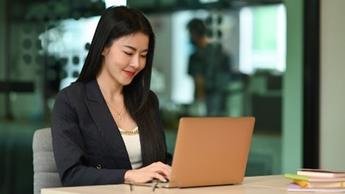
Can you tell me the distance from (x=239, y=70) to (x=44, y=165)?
2262 mm

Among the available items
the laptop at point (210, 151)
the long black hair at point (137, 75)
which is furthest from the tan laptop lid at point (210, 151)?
the long black hair at point (137, 75)

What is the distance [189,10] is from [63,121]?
79.3 inches

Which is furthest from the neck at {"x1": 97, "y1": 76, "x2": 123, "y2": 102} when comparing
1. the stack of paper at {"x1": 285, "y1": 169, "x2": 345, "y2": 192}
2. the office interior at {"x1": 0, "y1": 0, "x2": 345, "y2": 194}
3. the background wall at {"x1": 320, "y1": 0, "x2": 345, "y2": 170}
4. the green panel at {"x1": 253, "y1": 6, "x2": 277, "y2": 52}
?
the background wall at {"x1": 320, "y1": 0, "x2": 345, "y2": 170}

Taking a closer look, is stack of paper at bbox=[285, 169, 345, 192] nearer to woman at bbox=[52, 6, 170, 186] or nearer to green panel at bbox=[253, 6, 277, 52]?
woman at bbox=[52, 6, 170, 186]

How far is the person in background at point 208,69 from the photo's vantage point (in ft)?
15.3

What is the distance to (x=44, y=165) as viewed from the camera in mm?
2787

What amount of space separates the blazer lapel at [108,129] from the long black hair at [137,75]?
103 millimetres

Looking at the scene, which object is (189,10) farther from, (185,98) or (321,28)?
(321,28)

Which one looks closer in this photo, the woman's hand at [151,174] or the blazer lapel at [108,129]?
the woman's hand at [151,174]

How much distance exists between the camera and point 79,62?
416 cm

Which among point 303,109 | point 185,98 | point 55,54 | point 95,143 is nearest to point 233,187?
point 95,143

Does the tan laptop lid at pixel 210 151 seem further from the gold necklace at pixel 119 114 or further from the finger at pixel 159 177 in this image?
the gold necklace at pixel 119 114

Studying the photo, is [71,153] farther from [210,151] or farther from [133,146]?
[210,151]

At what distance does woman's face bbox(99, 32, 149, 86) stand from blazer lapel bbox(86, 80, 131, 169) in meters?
0.13
